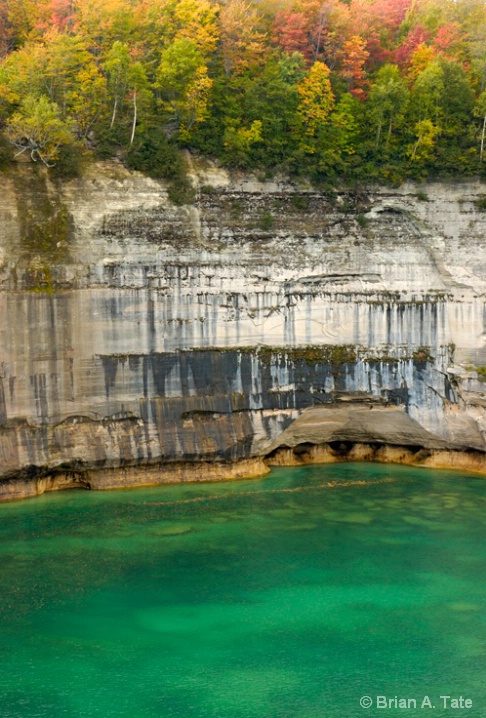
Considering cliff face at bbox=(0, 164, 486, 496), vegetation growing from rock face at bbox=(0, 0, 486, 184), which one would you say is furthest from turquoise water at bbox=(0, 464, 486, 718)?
vegetation growing from rock face at bbox=(0, 0, 486, 184)

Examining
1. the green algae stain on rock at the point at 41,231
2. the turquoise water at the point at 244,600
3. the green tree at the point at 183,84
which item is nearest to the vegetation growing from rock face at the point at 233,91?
the green tree at the point at 183,84

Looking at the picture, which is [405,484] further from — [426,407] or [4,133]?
[4,133]

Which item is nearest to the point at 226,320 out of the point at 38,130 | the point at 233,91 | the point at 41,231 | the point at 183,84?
the point at 41,231

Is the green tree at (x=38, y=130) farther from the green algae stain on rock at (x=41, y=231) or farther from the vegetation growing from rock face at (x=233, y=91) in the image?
the green algae stain on rock at (x=41, y=231)

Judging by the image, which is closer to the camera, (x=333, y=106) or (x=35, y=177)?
(x=35, y=177)

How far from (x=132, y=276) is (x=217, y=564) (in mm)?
8352

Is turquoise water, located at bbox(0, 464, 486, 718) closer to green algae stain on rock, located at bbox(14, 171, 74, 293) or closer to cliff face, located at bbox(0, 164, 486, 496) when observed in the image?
cliff face, located at bbox(0, 164, 486, 496)

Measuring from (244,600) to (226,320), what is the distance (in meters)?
9.26

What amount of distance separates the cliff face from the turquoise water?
1740mm

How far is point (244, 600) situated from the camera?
17.0m

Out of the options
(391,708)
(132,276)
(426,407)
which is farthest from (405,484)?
(391,708)

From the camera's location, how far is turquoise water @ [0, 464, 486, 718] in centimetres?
1387

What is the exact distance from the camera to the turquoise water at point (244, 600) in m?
13.9

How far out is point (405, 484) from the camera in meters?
24.2
